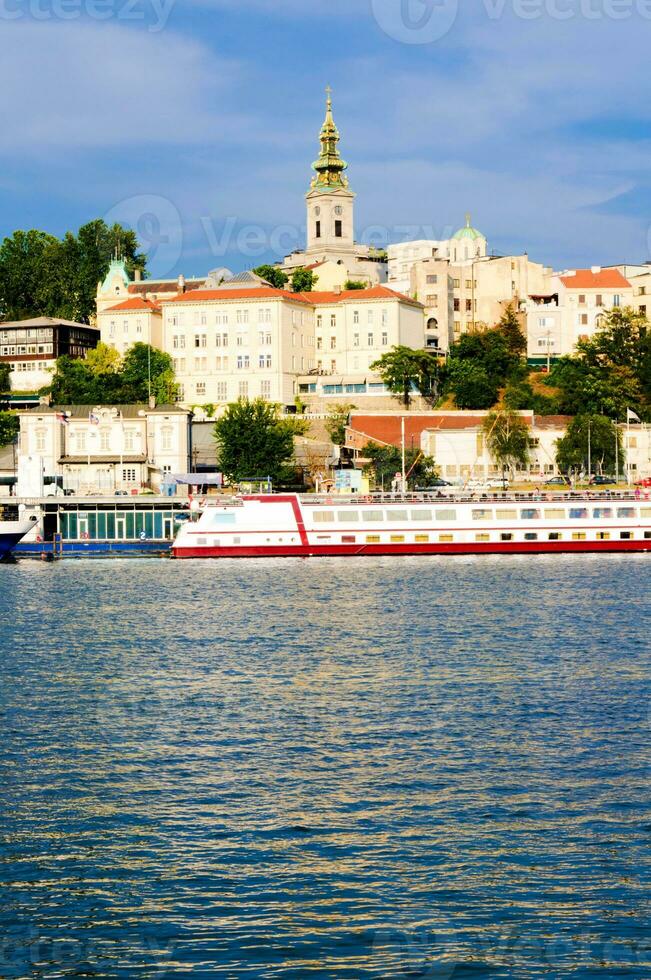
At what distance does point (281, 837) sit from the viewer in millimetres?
25328

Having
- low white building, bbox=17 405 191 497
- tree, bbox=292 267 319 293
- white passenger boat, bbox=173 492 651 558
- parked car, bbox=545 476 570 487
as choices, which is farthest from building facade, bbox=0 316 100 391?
white passenger boat, bbox=173 492 651 558

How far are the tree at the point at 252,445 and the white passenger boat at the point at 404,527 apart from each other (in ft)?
72.5

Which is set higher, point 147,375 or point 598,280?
point 598,280

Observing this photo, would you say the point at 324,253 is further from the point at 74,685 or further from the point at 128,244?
the point at 74,685

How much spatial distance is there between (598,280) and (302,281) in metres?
34.3

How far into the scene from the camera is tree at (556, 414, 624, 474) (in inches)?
4562

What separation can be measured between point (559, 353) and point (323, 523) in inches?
2750

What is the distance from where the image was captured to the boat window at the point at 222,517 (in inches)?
3383

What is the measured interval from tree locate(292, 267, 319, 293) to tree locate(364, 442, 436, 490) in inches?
1760

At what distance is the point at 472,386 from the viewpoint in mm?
130375

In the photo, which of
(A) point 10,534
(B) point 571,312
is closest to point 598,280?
(B) point 571,312

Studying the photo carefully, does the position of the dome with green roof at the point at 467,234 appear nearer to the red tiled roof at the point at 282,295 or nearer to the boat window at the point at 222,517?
the red tiled roof at the point at 282,295

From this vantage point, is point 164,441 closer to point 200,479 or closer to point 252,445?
point 200,479

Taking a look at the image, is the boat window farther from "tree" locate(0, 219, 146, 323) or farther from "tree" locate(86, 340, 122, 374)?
"tree" locate(0, 219, 146, 323)
